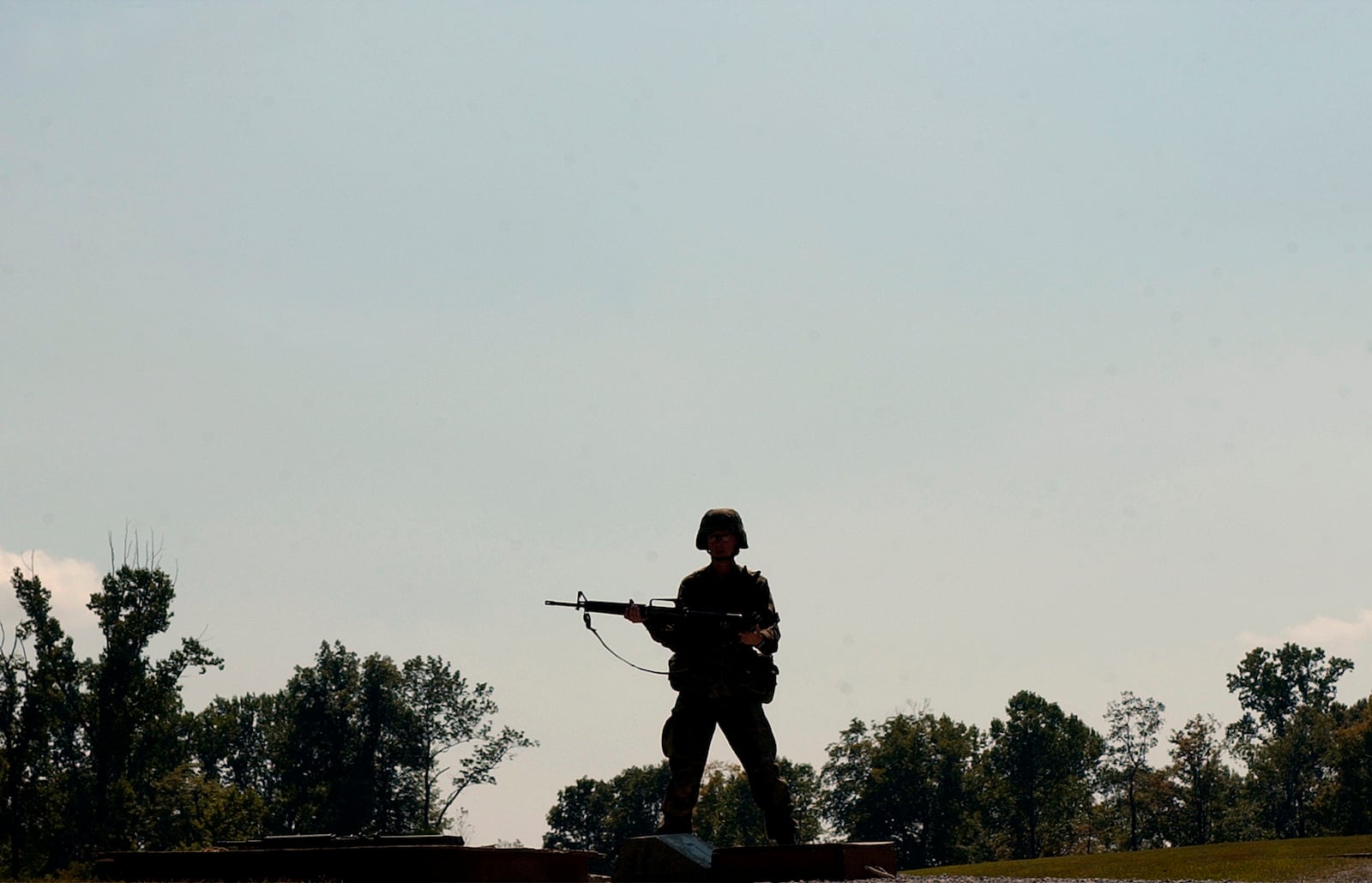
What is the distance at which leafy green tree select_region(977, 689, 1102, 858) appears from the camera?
90.8m

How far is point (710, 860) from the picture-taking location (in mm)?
13203

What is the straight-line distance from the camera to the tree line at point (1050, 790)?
8812cm

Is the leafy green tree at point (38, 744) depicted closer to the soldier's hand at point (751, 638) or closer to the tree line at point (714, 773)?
the tree line at point (714, 773)

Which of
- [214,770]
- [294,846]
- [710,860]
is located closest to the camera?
[710,860]

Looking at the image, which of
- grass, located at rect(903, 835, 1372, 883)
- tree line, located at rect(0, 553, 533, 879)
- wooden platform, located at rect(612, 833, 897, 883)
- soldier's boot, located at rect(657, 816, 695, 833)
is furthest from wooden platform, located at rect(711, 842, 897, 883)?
tree line, located at rect(0, 553, 533, 879)

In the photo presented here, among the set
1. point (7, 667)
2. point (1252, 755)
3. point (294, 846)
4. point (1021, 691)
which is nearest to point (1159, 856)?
point (294, 846)

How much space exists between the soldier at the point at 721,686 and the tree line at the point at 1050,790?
7315 cm

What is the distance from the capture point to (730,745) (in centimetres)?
1459

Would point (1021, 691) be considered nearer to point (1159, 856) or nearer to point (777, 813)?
point (1159, 856)

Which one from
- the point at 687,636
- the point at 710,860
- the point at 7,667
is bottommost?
the point at 710,860

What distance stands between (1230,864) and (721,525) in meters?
15.8

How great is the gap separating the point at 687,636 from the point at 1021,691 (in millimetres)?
86096

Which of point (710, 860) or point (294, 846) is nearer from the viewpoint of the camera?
point (710, 860)

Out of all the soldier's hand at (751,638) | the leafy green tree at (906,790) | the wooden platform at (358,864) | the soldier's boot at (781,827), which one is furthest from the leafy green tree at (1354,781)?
the wooden platform at (358,864)
